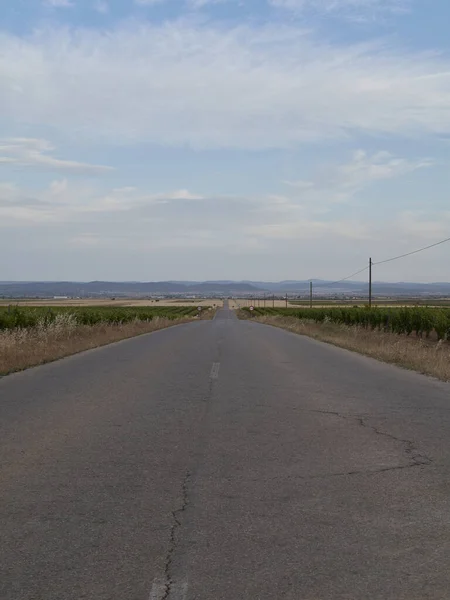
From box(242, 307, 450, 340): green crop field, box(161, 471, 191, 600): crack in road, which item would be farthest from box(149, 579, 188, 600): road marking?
box(242, 307, 450, 340): green crop field

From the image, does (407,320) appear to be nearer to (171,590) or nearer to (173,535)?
(173,535)

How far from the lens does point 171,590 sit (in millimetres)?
3986

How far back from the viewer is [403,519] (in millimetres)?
5238

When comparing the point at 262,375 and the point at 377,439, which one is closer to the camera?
the point at 377,439

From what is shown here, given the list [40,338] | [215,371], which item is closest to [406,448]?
[215,371]

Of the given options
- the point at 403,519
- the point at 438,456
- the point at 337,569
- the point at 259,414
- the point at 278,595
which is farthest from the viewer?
the point at 259,414

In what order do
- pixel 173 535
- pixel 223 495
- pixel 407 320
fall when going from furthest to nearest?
pixel 407 320 < pixel 223 495 < pixel 173 535

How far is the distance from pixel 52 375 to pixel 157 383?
2.76 meters

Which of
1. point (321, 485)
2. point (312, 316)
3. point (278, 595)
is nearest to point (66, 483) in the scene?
point (321, 485)

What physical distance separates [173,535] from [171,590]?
86cm

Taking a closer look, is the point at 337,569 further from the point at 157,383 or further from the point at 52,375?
the point at 52,375

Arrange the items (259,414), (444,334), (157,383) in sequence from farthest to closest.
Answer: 1. (444,334)
2. (157,383)
3. (259,414)

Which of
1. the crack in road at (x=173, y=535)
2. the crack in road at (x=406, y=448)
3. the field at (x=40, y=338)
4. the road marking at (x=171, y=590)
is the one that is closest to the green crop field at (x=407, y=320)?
the field at (x=40, y=338)

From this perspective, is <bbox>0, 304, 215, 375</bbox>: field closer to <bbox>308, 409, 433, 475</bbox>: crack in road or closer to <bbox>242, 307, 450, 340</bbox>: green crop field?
<bbox>308, 409, 433, 475</bbox>: crack in road
